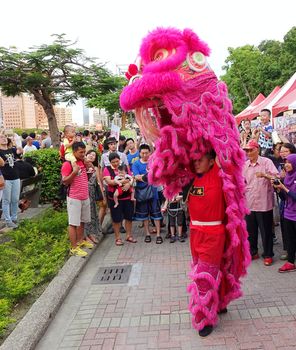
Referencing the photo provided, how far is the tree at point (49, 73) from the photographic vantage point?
10820mm

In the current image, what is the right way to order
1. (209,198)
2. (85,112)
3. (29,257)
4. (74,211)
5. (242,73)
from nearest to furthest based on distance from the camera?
(209,198), (74,211), (29,257), (242,73), (85,112)

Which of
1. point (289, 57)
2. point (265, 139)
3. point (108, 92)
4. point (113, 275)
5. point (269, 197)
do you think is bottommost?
point (113, 275)

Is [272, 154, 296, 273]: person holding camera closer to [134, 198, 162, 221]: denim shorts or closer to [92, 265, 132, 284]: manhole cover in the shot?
[92, 265, 132, 284]: manhole cover

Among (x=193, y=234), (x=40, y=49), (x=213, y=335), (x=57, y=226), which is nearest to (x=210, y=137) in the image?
(x=193, y=234)

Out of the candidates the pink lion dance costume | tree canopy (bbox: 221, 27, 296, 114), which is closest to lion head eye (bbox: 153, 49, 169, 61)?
the pink lion dance costume

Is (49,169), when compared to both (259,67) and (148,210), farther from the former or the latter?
(259,67)

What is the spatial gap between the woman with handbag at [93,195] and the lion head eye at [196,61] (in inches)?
135

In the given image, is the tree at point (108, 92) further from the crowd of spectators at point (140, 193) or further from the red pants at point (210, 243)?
the red pants at point (210, 243)

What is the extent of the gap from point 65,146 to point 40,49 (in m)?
6.11

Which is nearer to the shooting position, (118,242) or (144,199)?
(118,242)

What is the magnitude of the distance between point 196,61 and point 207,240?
158 centimetres

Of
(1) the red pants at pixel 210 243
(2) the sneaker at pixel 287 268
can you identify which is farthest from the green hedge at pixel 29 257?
(2) the sneaker at pixel 287 268

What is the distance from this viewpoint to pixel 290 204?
4645 millimetres

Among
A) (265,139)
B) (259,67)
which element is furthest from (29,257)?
(259,67)
